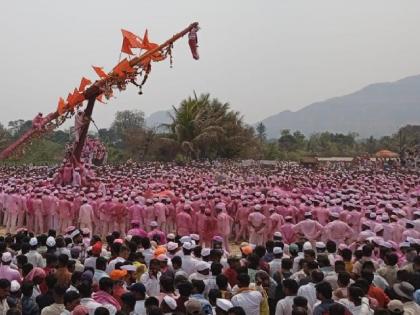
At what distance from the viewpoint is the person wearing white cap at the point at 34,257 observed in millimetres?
6914

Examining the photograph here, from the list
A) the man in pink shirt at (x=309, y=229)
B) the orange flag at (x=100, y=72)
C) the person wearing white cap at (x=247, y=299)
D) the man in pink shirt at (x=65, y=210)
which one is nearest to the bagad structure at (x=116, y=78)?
the orange flag at (x=100, y=72)

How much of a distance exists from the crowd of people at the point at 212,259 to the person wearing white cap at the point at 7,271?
1 centimetres

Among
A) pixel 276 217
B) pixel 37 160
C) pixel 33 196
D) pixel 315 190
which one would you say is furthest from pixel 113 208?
pixel 37 160

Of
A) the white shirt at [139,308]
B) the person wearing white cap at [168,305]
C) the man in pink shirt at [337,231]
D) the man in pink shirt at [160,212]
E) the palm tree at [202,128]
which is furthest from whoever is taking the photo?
the palm tree at [202,128]

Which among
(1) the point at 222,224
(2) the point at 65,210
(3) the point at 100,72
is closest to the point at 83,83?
(3) the point at 100,72

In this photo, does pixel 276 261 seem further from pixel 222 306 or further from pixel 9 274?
pixel 9 274

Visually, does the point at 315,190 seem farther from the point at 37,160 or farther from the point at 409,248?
the point at 37,160

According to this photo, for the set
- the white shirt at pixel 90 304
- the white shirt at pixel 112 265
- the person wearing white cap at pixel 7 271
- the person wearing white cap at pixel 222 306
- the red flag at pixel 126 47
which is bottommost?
the person wearing white cap at pixel 222 306

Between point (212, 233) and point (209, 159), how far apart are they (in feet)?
76.9

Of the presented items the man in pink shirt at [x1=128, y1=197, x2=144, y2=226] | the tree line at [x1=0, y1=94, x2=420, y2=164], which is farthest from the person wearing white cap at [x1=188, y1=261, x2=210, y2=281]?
the tree line at [x1=0, y1=94, x2=420, y2=164]

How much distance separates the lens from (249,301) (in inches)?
205

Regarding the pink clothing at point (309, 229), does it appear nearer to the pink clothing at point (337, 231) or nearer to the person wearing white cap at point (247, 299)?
the pink clothing at point (337, 231)

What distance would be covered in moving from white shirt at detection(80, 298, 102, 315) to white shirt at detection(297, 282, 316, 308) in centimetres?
203

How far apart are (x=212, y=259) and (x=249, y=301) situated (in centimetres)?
140
